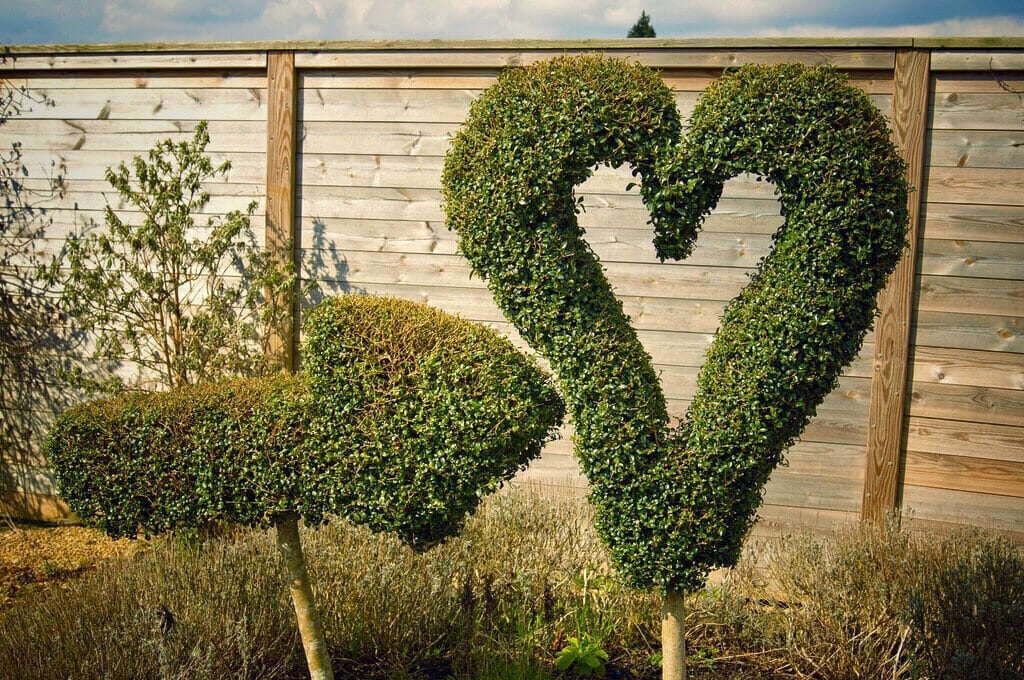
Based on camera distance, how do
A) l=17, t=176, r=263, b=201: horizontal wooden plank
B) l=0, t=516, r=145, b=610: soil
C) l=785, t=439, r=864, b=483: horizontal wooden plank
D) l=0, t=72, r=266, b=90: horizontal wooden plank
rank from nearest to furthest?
l=0, t=516, r=145, b=610: soil
l=785, t=439, r=864, b=483: horizontal wooden plank
l=0, t=72, r=266, b=90: horizontal wooden plank
l=17, t=176, r=263, b=201: horizontal wooden plank

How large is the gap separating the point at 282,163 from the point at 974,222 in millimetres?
4252

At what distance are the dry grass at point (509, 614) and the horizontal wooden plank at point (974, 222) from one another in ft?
5.79

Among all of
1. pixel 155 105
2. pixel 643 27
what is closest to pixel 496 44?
pixel 155 105

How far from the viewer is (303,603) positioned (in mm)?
2918

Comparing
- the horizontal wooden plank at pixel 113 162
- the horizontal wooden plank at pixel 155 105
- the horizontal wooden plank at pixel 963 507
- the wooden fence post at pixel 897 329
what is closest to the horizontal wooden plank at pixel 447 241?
the horizontal wooden plank at pixel 113 162

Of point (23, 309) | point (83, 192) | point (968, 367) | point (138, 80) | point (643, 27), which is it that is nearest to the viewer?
point (968, 367)

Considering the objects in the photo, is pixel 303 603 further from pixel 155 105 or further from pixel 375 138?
pixel 155 105

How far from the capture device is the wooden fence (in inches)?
177

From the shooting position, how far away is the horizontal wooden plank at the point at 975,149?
14.6ft

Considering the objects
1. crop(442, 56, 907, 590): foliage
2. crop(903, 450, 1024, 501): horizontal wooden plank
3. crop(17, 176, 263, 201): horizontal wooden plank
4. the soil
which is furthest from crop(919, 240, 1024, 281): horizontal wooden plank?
crop(17, 176, 263, 201): horizontal wooden plank

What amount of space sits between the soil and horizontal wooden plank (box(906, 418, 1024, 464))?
484 centimetres

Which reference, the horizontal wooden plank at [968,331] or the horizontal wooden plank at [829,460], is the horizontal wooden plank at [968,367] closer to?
the horizontal wooden plank at [968,331]

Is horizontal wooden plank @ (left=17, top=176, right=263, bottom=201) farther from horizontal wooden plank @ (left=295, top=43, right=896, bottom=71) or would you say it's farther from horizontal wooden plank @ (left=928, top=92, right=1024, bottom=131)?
horizontal wooden plank @ (left=928, top=92, right=1024, bottom=131)

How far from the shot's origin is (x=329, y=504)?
2725 millimetres
